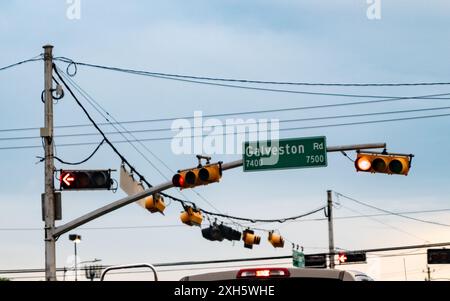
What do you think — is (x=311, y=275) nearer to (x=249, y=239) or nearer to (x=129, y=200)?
(x=129, y=200)

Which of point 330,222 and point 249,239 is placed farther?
point 330,222

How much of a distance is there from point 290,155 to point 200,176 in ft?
8.48

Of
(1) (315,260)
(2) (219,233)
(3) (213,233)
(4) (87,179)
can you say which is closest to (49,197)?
(4) (87,179)

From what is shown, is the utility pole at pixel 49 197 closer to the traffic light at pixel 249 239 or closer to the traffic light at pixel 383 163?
the traffic light at pixel 383 163

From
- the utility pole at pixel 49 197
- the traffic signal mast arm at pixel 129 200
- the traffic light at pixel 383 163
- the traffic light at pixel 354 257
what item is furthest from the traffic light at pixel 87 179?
the traffic light at pixel 354 257

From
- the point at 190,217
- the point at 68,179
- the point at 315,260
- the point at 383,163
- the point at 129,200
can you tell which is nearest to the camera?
the point at 383,163

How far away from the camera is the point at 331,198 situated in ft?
193

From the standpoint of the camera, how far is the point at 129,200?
2573 cm

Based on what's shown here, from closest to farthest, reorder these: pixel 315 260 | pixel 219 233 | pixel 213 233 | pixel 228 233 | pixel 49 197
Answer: pixel 49 197 → pixel 213 233 → pixel 219 233 → pixel 228 233 → pixel 315 260

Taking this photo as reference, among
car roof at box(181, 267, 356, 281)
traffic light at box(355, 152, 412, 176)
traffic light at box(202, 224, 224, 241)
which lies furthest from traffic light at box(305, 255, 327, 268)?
car roof at box(181, 267, 356, 281)

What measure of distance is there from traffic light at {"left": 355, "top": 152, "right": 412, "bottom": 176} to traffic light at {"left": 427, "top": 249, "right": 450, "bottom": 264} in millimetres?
21848

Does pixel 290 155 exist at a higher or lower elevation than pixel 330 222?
higher
